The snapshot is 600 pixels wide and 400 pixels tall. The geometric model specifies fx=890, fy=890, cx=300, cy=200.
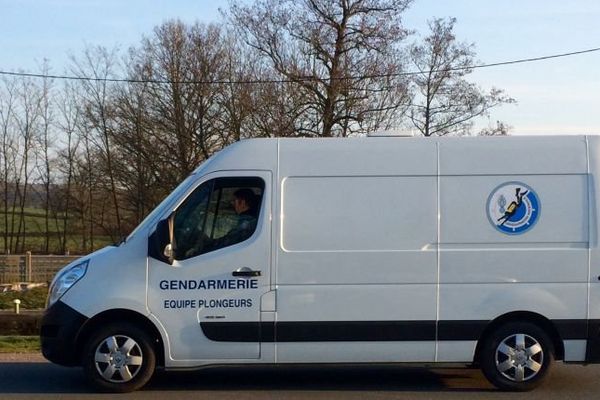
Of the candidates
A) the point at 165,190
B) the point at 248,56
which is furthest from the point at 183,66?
the point at 165,190

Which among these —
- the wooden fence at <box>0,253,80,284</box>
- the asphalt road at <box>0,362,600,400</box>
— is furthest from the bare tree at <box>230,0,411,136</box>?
the asphalt road at <box>0,362,600,400</box>

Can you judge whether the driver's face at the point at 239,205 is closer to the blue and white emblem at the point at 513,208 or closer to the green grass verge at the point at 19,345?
the blue and white emblem at the point at 513,208

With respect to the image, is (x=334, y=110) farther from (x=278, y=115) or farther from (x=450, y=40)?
(x=450, y=40)

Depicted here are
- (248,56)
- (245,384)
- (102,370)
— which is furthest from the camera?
(248,56)

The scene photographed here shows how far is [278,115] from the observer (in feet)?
122

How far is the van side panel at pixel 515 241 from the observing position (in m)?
8.59

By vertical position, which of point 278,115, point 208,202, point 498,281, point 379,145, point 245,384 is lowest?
point 245,384

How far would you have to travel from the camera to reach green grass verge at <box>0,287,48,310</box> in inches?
1051

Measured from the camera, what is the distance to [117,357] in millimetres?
8547

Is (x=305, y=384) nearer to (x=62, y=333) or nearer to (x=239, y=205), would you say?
(x=239, y=205)

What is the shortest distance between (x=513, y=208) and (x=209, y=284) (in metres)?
3.04

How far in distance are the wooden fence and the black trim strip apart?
31.1m

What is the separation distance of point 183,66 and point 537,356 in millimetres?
34296

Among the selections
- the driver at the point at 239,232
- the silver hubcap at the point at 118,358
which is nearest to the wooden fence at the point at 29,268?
the silver hubcap at the point at 118,358
